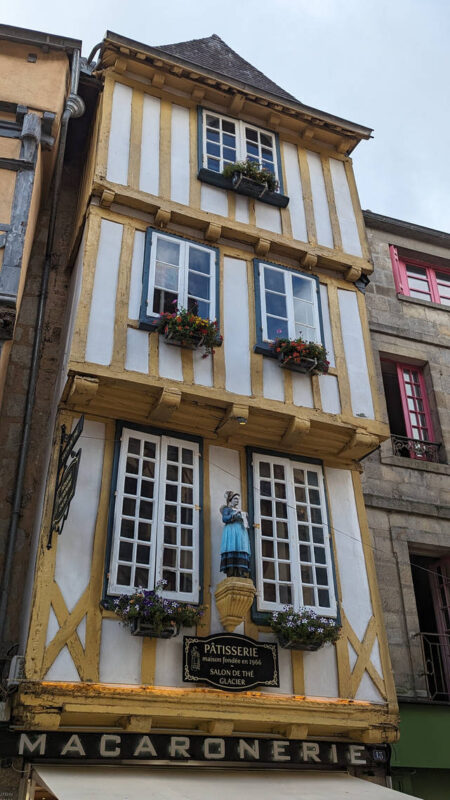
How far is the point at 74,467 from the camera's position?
6637 mm

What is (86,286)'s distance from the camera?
8.41m

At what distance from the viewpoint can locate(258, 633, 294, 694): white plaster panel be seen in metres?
7.47

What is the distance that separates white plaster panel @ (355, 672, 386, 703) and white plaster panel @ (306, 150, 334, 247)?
608 cm

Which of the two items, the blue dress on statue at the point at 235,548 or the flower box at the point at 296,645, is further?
the flower box at the point at 296,645

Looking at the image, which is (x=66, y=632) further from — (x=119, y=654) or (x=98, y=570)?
(x=98, y=570)

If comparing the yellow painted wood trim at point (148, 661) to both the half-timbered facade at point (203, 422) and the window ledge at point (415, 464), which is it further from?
the window ledge at point (415, 464)

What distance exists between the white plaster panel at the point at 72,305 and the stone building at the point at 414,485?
4.63 metres

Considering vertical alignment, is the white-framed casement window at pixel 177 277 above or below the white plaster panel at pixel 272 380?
above

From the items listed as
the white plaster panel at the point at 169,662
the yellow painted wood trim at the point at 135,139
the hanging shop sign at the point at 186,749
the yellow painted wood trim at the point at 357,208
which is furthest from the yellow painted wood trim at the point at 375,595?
the yellow painted wood trim at the point at 135,139

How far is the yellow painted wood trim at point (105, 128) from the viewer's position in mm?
9281

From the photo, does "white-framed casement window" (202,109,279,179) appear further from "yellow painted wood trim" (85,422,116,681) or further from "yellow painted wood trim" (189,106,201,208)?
"yellow painted wood trim" (85,422,116,681)

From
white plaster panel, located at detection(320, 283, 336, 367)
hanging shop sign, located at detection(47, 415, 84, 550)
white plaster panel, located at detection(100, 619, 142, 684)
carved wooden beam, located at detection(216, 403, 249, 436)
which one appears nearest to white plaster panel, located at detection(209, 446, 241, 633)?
carved wooden beam, located at detection(216, 403, 249, 436)

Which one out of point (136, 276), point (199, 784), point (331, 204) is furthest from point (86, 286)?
point (199, 784)

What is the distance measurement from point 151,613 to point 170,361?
2978 millimetres
